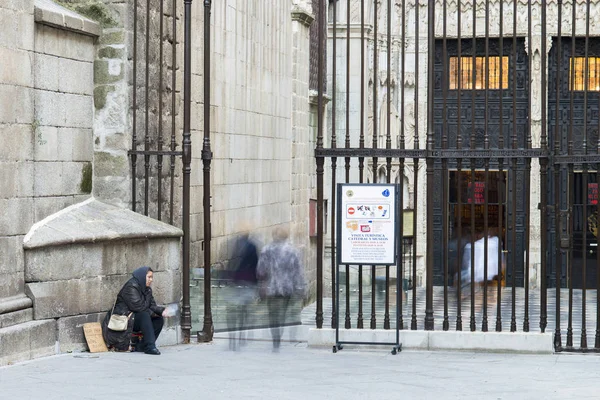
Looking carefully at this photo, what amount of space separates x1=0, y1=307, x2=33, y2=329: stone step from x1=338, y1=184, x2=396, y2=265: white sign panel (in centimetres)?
312

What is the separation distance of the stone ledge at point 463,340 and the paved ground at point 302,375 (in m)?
0.13

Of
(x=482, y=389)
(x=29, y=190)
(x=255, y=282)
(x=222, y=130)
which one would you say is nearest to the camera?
(x=482, y=389)

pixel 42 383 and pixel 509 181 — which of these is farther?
pixel 509 181

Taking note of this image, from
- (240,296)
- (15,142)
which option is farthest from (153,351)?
(240,296)

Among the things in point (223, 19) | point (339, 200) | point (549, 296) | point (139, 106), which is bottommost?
point (549, 296)

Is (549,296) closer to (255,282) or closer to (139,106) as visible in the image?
(255,282)

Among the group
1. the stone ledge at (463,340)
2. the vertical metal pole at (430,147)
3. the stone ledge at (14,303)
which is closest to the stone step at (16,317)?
the stone ledge at (14,303)

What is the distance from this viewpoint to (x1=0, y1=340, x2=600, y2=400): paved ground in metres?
10.1

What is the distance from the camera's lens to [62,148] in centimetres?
1280

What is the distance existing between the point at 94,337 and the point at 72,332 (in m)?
0.28

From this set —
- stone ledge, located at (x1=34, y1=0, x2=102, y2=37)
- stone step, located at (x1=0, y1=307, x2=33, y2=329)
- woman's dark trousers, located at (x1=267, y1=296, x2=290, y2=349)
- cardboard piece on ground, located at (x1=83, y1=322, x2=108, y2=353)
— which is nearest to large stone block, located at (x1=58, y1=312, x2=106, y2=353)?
cardboard piece on ground, located at (x1=83, y1=322, x2=108, y2=353)

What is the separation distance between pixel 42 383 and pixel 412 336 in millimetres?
4030

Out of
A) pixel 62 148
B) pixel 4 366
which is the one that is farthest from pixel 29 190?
pixel 4 366

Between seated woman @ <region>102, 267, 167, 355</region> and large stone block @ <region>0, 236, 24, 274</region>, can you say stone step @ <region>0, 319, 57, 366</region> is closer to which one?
large stone block @ <region>0, 236, 24, 274</region>
